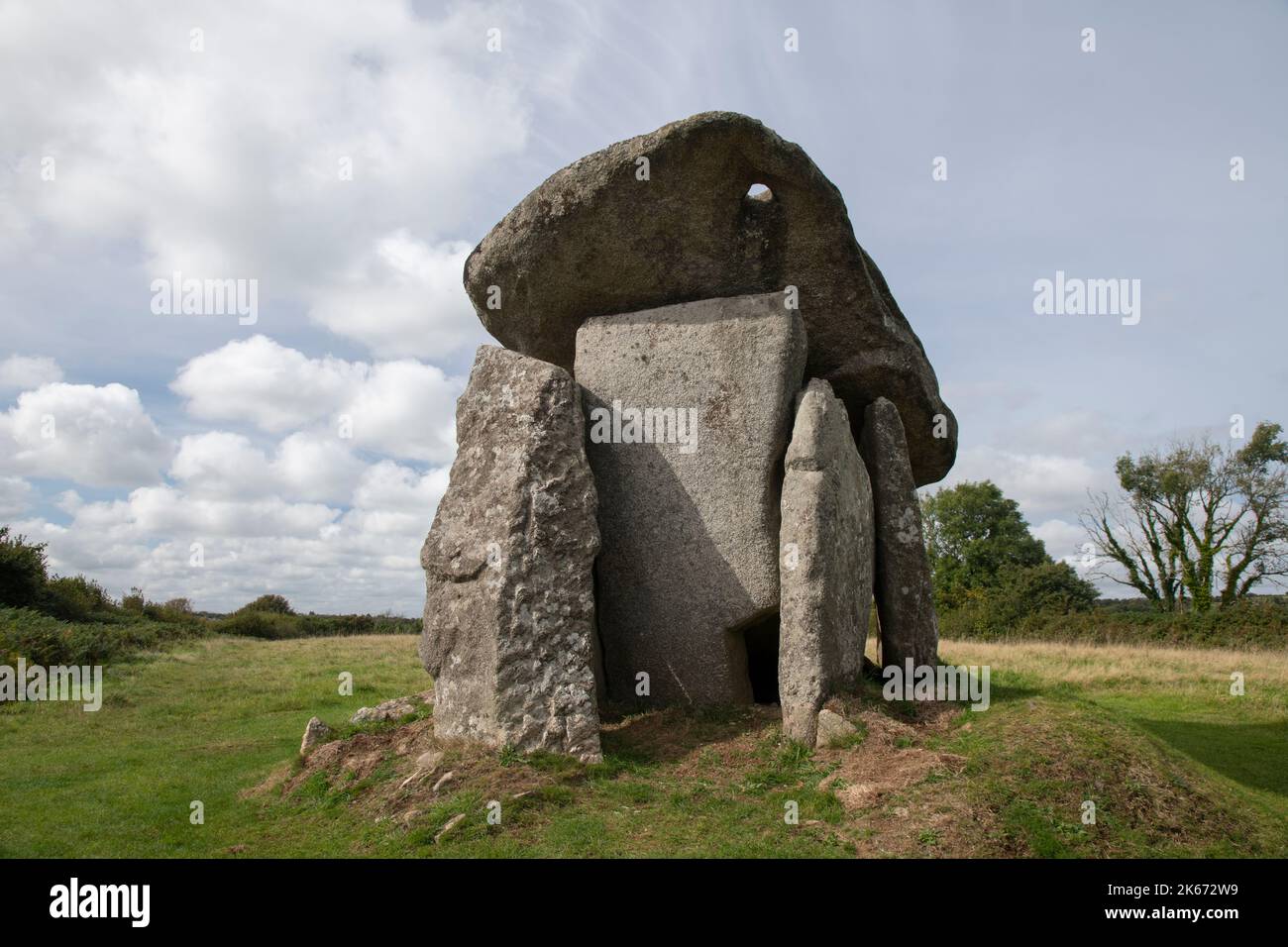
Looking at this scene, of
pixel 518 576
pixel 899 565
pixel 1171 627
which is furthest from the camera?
pixel 1171 627

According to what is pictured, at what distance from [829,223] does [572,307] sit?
3.11 metres

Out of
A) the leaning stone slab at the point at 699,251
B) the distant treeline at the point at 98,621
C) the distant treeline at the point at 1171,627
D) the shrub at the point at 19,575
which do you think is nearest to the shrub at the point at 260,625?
the distant treeline at the point at 98,621

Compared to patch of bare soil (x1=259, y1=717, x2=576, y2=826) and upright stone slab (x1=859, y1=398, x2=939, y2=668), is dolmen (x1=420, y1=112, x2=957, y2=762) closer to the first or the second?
upright stone slab (x1=859, y1=398, x2=939, y2=668)

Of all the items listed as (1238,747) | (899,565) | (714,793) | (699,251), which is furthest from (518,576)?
(1238,747)

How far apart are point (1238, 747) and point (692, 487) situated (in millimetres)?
7805

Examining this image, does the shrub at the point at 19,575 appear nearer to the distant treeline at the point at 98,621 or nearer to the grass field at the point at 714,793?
the distant treeline at the point at 98,621

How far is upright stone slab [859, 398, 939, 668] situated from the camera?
10141 mm

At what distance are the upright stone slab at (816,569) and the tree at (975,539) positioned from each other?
3088 centimetres

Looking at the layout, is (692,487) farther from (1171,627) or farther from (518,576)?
(1171,627)

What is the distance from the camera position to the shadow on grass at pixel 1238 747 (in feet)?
30.5

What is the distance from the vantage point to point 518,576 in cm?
A: 809

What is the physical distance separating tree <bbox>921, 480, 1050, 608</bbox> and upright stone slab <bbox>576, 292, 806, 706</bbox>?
102ft

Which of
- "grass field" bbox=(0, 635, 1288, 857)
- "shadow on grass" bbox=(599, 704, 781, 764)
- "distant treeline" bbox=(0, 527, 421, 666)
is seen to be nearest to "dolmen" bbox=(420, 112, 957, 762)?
"shadow on grass" bbox=(599, 704, 781, 764)
